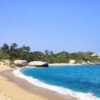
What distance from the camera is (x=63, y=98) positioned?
71.1 feet

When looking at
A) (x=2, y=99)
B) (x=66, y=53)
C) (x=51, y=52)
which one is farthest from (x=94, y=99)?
(x=66, y=53)

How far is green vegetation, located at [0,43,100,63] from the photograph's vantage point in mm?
136025

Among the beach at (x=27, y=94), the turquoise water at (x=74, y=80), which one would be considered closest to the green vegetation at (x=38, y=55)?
the turquoise water at (x=74, y=80)

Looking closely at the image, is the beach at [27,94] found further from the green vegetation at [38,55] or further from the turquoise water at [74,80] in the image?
the green vegetation at [38,55]

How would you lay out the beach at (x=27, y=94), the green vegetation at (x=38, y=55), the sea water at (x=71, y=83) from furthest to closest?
the green vegetation at (x=38, y=55)
the sea water at (x=71, y=83)
the beach at (x=27, y=94)

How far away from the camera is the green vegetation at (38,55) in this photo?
5355 inches

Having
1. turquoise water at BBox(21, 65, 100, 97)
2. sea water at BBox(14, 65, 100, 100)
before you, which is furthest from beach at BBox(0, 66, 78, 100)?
turquoise water at BBox(21, 65, 100, 97)

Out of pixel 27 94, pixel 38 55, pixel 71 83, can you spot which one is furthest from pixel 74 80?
pixel 38 55

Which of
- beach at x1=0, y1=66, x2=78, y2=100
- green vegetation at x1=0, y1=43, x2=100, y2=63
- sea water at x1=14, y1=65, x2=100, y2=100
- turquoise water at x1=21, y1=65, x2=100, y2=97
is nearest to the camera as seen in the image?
beach at x1=0, y1=66, x2=78, y2=100

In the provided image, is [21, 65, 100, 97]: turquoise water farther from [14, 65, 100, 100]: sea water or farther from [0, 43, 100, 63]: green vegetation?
[0, 43, 100, 63]: green vegetation

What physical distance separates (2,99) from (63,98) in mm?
5672

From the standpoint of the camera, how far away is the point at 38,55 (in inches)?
6245

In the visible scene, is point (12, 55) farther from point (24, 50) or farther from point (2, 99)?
point (2, 99)

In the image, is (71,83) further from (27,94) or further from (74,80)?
(27,94)
